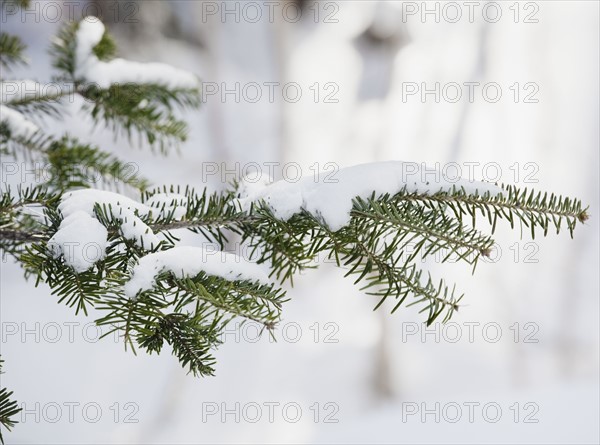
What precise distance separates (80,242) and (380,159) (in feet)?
11.0

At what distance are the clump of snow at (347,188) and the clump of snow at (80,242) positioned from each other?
13 cm

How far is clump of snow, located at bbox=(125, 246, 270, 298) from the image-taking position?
1.19 feet

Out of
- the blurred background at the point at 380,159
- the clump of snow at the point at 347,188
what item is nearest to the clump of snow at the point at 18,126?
the clump of snow at the point at 347,188

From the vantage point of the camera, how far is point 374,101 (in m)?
4.01

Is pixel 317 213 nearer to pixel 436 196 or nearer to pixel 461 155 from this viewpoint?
pixel 436 196

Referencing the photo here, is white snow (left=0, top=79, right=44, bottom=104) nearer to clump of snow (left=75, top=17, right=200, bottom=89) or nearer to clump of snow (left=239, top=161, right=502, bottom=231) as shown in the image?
clump of snow (left=75, top=17, right=200, bottom=89)

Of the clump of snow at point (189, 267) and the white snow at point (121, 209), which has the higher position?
the white snow at point (121, 209)

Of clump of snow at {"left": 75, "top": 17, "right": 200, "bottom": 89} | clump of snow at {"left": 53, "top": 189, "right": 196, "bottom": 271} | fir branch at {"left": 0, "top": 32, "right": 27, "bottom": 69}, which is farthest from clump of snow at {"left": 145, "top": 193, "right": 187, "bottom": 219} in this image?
fir branch at {"left": 0, "top": 32, "right": 27, "bottom": 69}

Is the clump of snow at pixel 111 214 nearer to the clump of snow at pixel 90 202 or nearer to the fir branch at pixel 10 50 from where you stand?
the clump of snow at pixel 90 202

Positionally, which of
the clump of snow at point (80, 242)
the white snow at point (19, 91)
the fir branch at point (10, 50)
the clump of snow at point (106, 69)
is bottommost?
the clump of snow at point (80, 242)

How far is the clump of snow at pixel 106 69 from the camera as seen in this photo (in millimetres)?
689

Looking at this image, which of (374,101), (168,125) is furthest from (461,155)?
(168,125)

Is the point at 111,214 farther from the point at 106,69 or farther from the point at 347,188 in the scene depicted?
the point at 106,69

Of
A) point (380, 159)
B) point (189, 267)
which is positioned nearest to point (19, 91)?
point (189, 267)
